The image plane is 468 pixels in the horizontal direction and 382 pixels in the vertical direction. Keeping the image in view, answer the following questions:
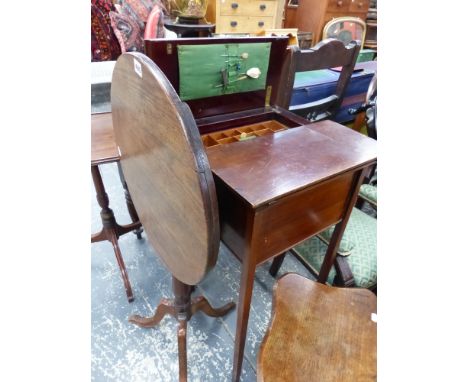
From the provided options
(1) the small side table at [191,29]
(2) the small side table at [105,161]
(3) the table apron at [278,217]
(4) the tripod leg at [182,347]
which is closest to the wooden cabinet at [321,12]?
(1) the small side table at [191,29]

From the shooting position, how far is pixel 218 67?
1102 millimetres

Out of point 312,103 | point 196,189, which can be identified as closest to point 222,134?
point 196,189

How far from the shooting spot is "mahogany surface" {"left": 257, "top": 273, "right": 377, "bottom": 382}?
Result: 92cm

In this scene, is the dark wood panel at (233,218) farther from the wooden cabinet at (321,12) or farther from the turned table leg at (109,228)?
the wooden cabinet at (321,12)

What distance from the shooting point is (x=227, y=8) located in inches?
A: 91.5

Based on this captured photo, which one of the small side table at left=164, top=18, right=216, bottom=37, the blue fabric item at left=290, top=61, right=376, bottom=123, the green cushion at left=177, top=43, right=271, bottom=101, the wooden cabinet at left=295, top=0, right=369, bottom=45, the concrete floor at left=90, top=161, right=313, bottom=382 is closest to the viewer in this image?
the green cushion at left=177, top=43, right=271, bottom=101

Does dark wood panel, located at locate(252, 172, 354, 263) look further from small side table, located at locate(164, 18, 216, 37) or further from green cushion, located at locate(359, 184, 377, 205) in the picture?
small side table, located at locate(164, 18, 216, 37)

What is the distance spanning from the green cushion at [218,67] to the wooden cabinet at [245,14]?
1.31 meters

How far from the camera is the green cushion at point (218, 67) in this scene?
3.39ft

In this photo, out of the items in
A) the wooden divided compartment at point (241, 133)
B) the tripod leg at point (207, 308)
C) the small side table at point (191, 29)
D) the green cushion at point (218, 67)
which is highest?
the small side table at point (191, 29)

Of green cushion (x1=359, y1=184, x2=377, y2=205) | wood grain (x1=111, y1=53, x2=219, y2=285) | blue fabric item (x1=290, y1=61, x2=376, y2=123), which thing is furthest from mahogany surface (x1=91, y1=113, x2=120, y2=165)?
blue fabric item (x1=290, y1=61, x2=376, y2=123)

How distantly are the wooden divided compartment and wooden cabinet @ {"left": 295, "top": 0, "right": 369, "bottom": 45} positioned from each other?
2456 mm
